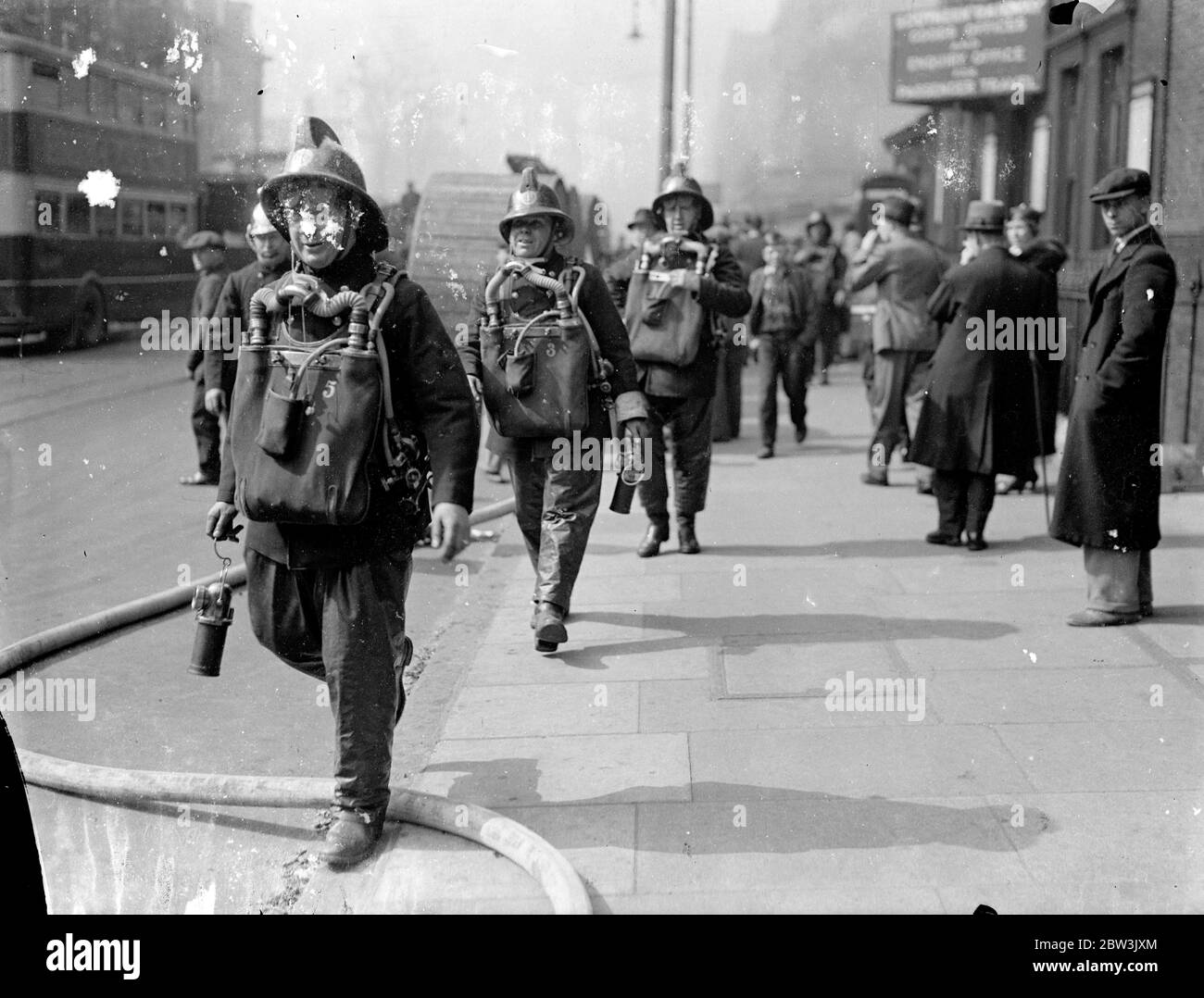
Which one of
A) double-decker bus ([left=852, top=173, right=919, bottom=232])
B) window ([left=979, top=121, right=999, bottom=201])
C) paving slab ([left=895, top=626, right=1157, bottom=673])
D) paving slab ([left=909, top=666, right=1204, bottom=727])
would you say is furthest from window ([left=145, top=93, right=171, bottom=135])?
double-decker bus ([left=852, top=173, right=919, bottom=232])

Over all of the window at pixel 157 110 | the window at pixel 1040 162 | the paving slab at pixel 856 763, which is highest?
the window at pixel 1040 162

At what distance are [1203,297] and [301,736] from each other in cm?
749

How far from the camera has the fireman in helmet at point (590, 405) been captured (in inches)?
240

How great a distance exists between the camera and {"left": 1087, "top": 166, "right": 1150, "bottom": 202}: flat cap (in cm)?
612

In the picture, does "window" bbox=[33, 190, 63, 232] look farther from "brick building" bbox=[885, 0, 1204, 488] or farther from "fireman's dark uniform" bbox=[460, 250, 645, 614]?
"brick building" bbox=[885, 0, 1204, 488]

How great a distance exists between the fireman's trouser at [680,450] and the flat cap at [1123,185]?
254 centimetres

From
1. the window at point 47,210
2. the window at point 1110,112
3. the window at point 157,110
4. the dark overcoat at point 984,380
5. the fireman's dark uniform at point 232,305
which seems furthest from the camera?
the window at point 1110,112

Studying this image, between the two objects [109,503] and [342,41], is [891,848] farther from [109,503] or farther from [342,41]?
[109,503]

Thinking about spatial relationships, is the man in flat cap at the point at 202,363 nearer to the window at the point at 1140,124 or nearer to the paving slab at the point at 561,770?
the paving slab at the point at 561,770

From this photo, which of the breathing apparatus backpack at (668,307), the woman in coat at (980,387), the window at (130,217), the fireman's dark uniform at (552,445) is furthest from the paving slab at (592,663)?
the window at (130,217)

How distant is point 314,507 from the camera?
3.77 meters

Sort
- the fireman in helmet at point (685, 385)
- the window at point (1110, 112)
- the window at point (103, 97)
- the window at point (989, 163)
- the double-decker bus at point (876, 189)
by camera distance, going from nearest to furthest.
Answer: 1. the window at point (103, 97)
2. the fireman in helmet at point (685, 385)
3. the window at point (1110, 112)
4. the window at point (989, 163)
5. the double-decker bus at point (876, 189)

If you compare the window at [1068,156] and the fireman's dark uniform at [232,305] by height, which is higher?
the window at [1068,156]

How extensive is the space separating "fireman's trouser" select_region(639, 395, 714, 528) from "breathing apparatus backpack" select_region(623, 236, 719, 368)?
0.79 feet
